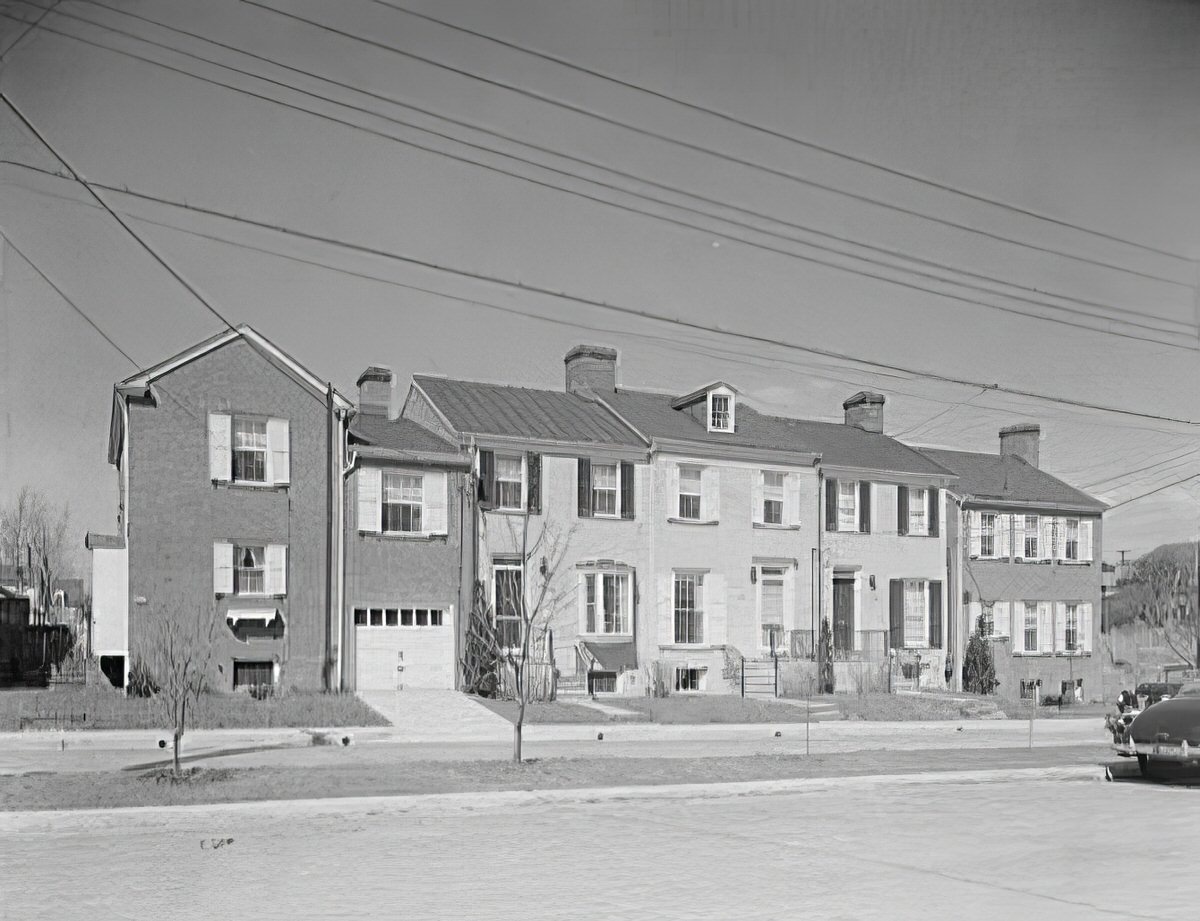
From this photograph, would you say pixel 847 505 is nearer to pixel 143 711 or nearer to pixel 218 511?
pixel 218 511

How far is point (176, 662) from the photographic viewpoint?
9.19m

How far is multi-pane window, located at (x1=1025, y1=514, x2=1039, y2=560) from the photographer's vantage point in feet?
55.0

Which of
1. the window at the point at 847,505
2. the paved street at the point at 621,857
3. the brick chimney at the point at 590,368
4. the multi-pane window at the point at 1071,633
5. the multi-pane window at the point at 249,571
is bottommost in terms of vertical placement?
the paved street at the point at 621,857

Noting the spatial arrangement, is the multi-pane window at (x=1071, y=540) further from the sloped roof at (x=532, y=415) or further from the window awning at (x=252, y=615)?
the window awning at (x=252, y=615)

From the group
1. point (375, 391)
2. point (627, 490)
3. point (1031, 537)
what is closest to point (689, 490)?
point (627, 490)

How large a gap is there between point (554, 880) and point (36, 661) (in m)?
5.74

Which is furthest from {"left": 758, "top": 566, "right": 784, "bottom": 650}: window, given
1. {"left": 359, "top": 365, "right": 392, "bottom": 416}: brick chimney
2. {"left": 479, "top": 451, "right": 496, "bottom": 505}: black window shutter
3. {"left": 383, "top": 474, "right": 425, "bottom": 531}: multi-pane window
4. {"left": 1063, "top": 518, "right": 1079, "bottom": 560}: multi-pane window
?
{"left": 359, "top": 365, "right": 392, "bottom": 416}: brick chimney

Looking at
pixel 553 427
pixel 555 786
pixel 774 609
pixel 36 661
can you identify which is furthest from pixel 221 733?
pixel 774 609

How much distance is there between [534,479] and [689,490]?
1733 millimetres

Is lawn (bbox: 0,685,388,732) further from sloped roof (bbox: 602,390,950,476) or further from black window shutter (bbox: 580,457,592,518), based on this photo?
sloped roof (bbox: 602,390,950,476)

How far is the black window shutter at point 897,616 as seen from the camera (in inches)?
561

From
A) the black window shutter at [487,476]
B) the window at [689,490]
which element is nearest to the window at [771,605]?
the window at [689,490]

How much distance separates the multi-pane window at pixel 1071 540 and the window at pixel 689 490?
4656 millimetres

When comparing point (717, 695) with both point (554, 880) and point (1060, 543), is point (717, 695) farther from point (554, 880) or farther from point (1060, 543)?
point (554, 880)
